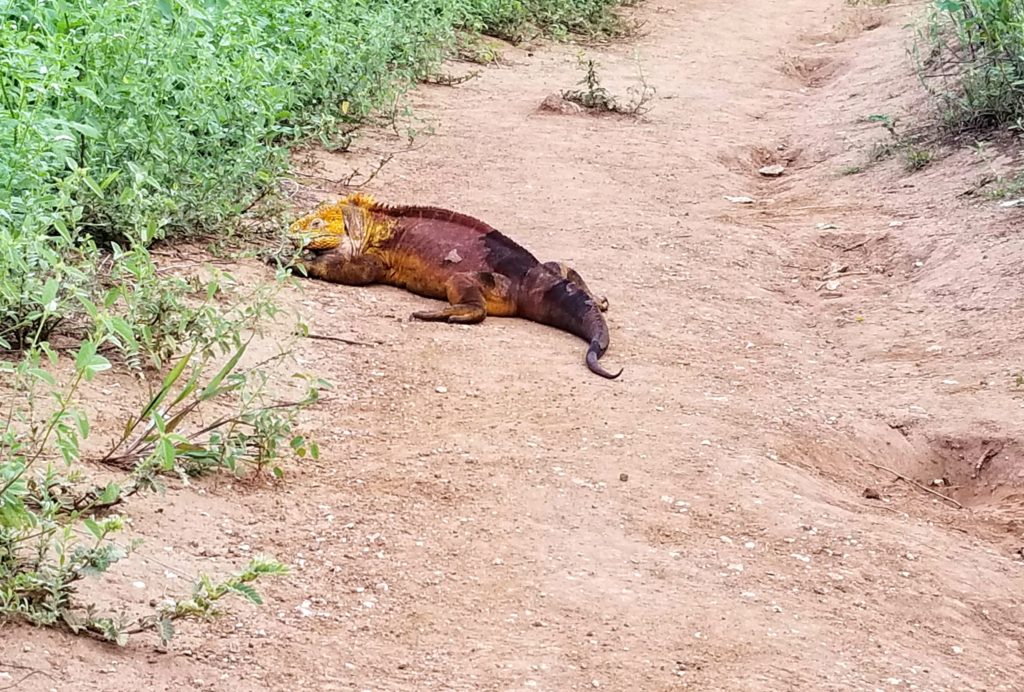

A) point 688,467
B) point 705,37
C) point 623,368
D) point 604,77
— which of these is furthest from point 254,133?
point 705,37

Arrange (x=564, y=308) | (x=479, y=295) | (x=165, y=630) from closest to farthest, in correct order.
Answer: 1. (x=165, y=630)
2. (x=564, y=308)
3. (x=479, y=295)

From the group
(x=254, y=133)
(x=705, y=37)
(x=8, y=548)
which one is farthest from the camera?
(x=705, y=37)

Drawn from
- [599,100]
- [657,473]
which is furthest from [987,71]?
[657,473]

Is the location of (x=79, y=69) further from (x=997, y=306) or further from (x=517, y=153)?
(x=997, y=306)

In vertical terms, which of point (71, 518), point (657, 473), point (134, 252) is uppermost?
point (134, 252)

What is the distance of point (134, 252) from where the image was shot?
405 centimetres

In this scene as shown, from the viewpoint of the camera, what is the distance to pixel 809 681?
3268 millimetres

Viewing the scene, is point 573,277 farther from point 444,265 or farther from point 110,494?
point 110,494

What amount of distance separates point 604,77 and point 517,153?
2.88 meters

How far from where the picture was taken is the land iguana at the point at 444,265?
5.73 meters

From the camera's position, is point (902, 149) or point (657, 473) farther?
point (902, 149)

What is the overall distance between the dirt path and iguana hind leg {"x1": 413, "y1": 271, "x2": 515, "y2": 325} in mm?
122

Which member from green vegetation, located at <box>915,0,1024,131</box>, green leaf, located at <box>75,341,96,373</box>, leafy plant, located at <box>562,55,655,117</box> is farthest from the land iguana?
leafy plant, located at <box>562,55,655,117</box>

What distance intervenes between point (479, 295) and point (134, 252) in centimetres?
200
